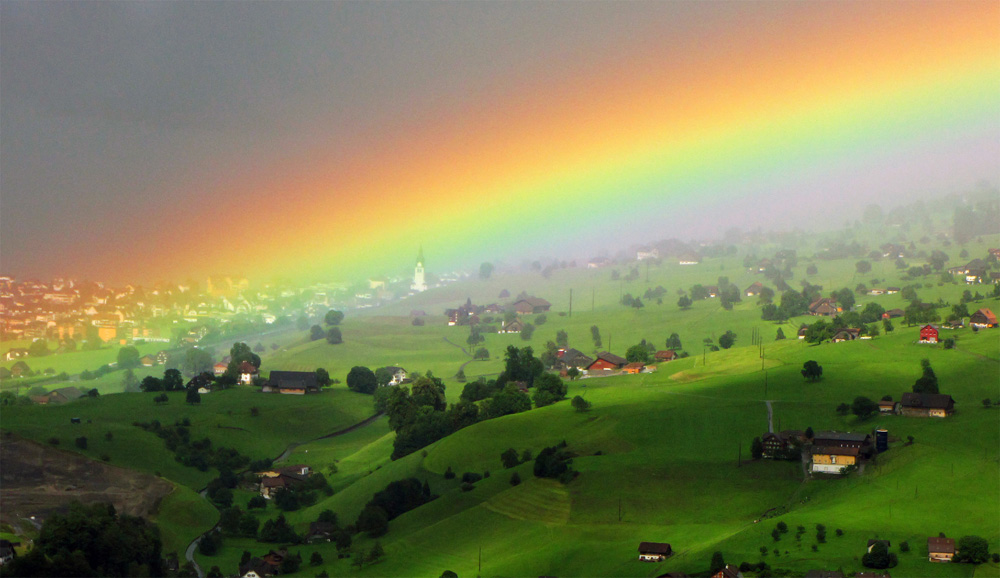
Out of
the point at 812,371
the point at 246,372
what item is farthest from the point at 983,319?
the point at 246,372

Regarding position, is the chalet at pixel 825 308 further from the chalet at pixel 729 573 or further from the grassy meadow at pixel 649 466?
the chalet at pixel 729 573

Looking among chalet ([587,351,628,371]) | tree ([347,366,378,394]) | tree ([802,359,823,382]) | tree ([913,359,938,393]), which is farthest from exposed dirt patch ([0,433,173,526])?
tree ([913,359,938,393])

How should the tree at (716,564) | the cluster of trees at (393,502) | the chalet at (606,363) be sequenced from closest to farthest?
the tree at (716,564)
the cluster of trees at (393,502)
the chalet at (606,363)

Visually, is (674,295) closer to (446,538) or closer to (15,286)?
(15,286)

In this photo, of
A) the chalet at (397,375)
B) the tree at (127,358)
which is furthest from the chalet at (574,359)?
the tree at (127,358)

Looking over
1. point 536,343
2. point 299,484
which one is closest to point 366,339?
point 536,343

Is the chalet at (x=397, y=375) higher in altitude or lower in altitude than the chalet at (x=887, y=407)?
higher
